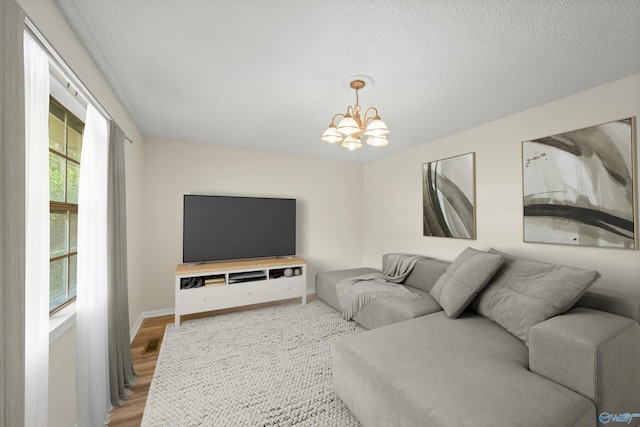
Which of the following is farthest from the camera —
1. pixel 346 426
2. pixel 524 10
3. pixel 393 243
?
pixel 393 243

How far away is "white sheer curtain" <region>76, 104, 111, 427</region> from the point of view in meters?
1.49

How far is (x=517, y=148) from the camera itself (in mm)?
2553

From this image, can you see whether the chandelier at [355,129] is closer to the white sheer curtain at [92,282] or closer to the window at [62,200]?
the white sheer curtain at [92,282]

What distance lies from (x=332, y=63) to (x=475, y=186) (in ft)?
7.49

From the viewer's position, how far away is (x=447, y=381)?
1.29 m

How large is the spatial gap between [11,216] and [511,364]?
95.7 inches

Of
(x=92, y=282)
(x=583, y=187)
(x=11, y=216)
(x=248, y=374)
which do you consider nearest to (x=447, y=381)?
(x=248, y=374)

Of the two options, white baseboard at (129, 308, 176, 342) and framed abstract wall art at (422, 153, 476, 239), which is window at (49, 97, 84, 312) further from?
framed abstract wall art at (422, 153, 476, 239)

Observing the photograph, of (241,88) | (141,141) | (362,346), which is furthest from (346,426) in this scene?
(141,141)

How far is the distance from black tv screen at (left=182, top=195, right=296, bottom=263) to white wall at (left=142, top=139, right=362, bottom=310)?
0.82 feet

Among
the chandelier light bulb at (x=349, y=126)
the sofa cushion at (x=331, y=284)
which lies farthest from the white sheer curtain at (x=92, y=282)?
the sofa cushion at (x=331, y=284)

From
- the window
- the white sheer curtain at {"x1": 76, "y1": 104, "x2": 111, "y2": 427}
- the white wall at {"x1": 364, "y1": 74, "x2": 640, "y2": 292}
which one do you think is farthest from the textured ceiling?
the white sheer curtain at {"x1": 76, "y1": 104, "x2": 111, "y2": 427}

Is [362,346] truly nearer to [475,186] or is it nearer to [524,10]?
[524,10]

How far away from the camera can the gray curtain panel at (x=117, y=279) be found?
71.1 inches
